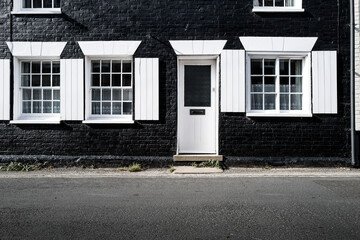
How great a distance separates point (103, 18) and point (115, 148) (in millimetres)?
3383

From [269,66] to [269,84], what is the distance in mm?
473

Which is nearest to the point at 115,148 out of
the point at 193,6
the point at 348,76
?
the point at 193,6

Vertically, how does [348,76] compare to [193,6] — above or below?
below

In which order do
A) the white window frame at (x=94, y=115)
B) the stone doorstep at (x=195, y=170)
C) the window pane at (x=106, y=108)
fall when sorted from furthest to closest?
the window pane at (x=106, y=108) < the white window frame at (x=94, y=115) < the stone doorstep at (x=195, y=170)

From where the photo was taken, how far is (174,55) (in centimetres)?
841

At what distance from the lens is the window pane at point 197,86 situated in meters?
8.67

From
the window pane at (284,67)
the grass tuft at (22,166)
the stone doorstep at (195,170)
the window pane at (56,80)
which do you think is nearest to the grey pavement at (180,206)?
the stone doorstep at (195,170)

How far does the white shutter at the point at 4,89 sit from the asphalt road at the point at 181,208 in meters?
2.29

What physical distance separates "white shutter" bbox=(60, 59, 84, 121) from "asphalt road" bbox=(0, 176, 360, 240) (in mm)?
2077

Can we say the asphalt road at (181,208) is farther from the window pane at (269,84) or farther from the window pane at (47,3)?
the window pane at (47,3)

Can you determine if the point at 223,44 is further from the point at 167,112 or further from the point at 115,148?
the point at 115,148

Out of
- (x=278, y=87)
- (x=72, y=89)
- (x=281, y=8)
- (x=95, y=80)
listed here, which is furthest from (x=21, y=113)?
(x=281, y=8)

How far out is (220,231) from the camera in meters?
3.86

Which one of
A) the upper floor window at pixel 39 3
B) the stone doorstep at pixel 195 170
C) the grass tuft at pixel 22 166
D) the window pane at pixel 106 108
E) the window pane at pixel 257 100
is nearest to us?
the stone doorstep at pixel 195 170
